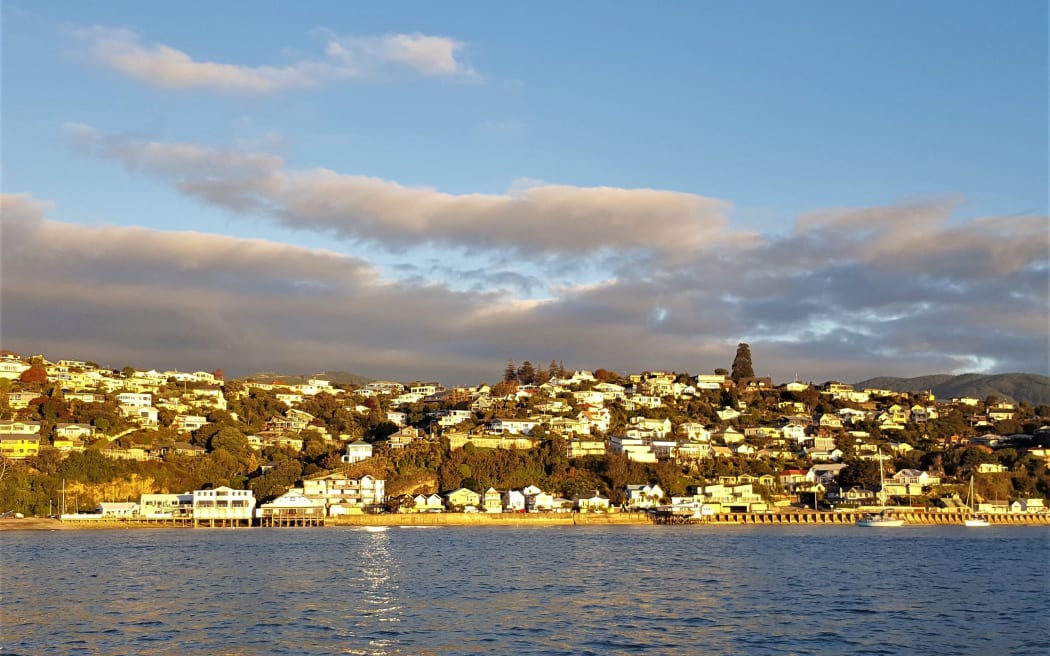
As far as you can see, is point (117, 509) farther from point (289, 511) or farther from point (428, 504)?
point (428, 504)

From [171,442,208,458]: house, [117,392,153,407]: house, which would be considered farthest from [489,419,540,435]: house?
[117,392,153,407]: house

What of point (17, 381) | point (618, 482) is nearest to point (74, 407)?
point (17, 381)

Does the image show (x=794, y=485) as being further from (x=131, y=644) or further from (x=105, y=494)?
(x=131, y=644)

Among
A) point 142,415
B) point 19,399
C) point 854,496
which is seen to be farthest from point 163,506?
point 854,496

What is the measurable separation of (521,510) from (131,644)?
92.6 metres

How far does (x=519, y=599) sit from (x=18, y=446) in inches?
3865

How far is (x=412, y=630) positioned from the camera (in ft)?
102

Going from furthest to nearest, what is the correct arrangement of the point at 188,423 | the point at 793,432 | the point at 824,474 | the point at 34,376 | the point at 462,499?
the point at 793,432 → the point at 34,376 → the point at 188,423 → the point at 824,474 → the point at 462,499

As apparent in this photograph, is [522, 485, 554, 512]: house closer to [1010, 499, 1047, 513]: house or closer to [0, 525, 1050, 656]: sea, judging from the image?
[0, 525, 1050, 656]: sea

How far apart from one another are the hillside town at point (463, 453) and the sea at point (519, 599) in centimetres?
4612

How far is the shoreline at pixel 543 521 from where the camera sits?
337 ft

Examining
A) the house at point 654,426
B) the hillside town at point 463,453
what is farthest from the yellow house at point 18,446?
the house at point 654,426

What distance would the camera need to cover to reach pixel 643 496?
4906 inches

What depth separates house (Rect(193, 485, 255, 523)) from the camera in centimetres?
11200
